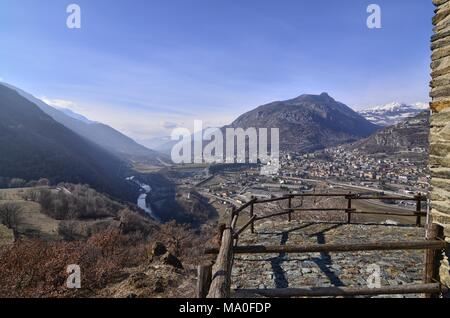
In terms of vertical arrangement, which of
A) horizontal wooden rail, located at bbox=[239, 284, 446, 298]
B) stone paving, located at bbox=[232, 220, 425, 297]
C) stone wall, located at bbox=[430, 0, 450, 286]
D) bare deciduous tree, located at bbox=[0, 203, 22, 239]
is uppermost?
stone wall, located at bbox=[430, 0, 450, 286]

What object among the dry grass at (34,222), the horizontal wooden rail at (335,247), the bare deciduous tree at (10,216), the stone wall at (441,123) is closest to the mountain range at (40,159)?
the dry grass at (34,222)

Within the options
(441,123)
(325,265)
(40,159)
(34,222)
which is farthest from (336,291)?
(40,159)

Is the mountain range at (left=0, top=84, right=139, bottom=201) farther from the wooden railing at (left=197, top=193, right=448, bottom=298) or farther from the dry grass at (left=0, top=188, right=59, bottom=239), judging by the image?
the wooden railing at (left=197, top=193, right=448, bottom=298)

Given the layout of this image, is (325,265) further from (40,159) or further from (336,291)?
(40,159)

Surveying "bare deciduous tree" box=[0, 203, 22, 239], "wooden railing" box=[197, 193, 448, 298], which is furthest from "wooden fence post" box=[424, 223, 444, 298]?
"bare deciduous tree" box=[0, 203, 22, 239]
